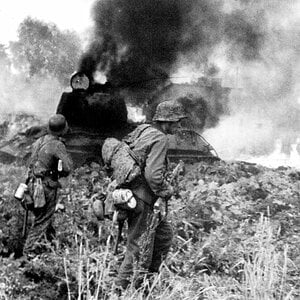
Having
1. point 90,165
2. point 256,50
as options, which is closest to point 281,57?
point 256,50

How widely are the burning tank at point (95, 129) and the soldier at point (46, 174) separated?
636 centimetres

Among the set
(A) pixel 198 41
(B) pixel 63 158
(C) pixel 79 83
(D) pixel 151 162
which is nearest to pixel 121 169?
(D) pixel 151 162

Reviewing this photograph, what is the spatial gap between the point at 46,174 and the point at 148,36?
12825mm

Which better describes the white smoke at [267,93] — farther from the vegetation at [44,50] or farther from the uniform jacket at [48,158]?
the vegetation at [44,50]

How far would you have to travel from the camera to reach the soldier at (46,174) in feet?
17.7

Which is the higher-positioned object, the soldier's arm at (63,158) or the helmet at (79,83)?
the helmet at (79,83)

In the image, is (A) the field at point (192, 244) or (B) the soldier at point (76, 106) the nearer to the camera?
(A) the field at point (192, 244)

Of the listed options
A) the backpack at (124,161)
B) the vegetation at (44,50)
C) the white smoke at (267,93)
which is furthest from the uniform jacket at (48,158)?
the vegetation at (44,50)

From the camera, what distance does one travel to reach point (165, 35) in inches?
698

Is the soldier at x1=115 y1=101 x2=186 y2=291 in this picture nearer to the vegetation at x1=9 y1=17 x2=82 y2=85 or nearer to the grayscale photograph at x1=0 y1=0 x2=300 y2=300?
the grayscale photograph at x1=0 y1=0 x2=300 y2=300

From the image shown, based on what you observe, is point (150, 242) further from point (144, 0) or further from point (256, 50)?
point (256, 50)

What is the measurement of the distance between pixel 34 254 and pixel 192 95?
1498cm

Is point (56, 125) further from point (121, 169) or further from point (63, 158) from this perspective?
point (121, 169)

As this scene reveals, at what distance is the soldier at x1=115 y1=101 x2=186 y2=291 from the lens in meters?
4.45
